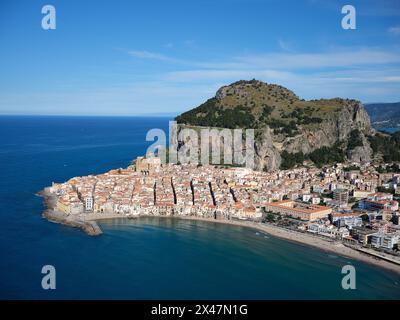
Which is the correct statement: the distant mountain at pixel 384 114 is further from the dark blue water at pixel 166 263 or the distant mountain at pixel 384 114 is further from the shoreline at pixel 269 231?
the dark blue water at pixel 166 263

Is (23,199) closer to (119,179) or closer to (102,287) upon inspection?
(119,179)

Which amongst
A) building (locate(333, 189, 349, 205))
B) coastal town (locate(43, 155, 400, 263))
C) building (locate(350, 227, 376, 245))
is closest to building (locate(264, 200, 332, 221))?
coastal town (locate(43, 155, 400, 263))

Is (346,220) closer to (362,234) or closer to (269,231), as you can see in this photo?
(362,234)

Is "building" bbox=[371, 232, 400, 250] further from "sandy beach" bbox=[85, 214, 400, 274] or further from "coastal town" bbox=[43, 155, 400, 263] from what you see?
"sandy beach" bbox=[85, 214, 400, 274]

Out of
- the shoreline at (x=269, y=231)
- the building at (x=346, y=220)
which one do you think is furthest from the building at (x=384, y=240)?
the building at (x=346, y=220)

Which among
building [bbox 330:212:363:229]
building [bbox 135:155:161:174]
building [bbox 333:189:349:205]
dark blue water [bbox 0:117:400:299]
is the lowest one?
dark blue water [bbox 0:117:400:299]
